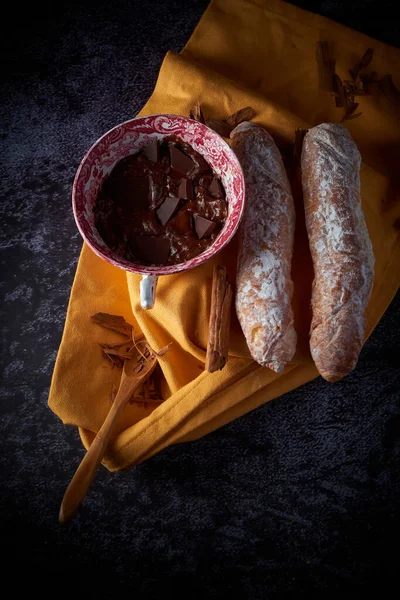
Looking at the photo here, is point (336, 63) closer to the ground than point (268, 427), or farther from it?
farther from it

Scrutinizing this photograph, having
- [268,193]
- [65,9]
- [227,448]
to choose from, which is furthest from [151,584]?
[65,9]

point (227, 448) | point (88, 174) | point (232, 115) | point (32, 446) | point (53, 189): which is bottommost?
point (32, 446)

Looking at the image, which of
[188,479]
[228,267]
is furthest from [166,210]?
[188,479]

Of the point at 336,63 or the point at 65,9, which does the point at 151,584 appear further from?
the point at 65,9

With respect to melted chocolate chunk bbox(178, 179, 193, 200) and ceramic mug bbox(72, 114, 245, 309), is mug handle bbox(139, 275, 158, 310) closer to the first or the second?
ceramic mug bbox(72, 114, 245, 309)

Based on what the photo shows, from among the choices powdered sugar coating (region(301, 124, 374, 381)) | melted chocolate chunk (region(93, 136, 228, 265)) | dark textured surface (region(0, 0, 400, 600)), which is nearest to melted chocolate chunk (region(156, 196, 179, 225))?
melted chocolate chunk (region(93, 136, 228, 265))

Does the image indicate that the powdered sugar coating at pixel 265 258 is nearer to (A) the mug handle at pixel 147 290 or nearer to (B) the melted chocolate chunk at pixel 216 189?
(B) the melted chocolate chunk at pixel 216 189
